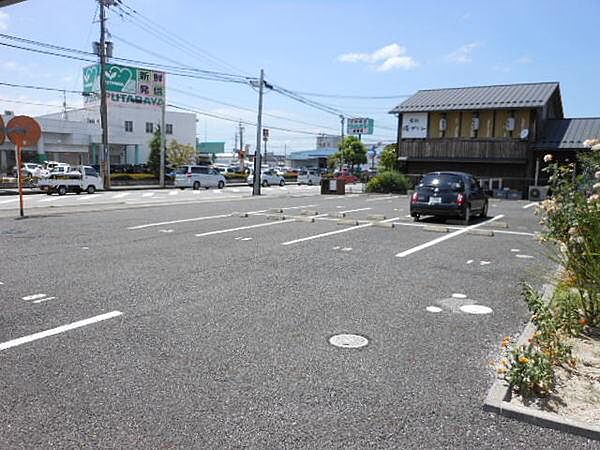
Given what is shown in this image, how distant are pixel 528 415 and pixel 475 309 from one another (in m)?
2.82

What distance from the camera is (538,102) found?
30250 millimetres

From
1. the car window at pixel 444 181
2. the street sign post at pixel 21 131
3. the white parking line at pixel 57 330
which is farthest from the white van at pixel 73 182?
the white parking line at pixel 57 330

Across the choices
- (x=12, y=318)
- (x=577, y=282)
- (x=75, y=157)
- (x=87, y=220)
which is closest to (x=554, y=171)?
(x=577, y=282)

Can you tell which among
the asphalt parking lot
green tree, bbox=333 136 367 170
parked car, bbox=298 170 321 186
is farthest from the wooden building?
green tree, bbox=333 136 367 170

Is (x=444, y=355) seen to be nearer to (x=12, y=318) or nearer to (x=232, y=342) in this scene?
(x=232, y=342)

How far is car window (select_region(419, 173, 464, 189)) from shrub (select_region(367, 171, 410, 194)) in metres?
17.2

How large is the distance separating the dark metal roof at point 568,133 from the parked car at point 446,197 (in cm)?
1682

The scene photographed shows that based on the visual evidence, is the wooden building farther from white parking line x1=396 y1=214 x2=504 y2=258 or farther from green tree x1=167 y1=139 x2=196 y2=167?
green tree x1=167 y1=139 x2=196 y2=167

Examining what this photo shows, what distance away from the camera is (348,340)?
4871mm

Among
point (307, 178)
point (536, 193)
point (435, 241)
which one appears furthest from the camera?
point (307, 178)

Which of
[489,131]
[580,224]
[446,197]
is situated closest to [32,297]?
[580,224]

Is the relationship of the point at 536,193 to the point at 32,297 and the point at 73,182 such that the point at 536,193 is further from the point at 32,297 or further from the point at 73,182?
the point at 32,297

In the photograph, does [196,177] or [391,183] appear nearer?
[391,183]

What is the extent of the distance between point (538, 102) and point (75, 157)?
4837 cm
